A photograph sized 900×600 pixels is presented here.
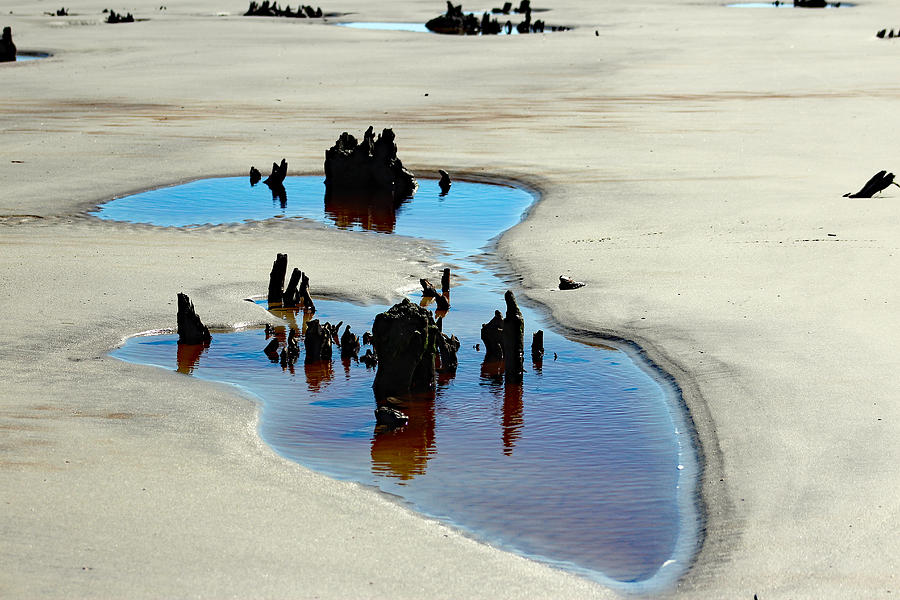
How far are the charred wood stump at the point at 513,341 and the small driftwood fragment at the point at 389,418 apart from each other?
903 mm

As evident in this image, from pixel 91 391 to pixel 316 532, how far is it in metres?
2.25

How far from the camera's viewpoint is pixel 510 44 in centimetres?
2662

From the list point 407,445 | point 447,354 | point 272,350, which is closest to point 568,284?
point 447,354

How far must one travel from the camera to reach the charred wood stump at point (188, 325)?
24.7ft

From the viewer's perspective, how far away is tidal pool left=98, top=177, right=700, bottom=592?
5012mm

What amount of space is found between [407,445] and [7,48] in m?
21.3

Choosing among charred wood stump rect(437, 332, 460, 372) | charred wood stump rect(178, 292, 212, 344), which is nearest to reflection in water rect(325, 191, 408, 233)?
charred wood stump rect(178, 292, 212, 344)

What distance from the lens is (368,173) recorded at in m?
13.0

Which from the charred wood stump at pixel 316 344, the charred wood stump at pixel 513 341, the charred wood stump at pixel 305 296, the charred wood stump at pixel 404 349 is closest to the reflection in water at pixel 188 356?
the charred wood stump at pixel 316 344

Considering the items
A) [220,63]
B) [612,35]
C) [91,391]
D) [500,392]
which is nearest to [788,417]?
[500,392]

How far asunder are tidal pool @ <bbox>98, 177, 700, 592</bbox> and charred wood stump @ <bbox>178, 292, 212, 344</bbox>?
8 centimetres

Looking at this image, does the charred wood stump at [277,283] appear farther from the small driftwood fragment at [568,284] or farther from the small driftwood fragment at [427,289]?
the small driftwood fragment at [568,284]

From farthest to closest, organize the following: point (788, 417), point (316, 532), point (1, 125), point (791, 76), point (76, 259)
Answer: point (791, 76)
point (1, 125)
point (76, 259)
point (788, 417)
point (316, 532)

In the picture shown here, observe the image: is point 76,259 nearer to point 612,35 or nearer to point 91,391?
point 91,391
